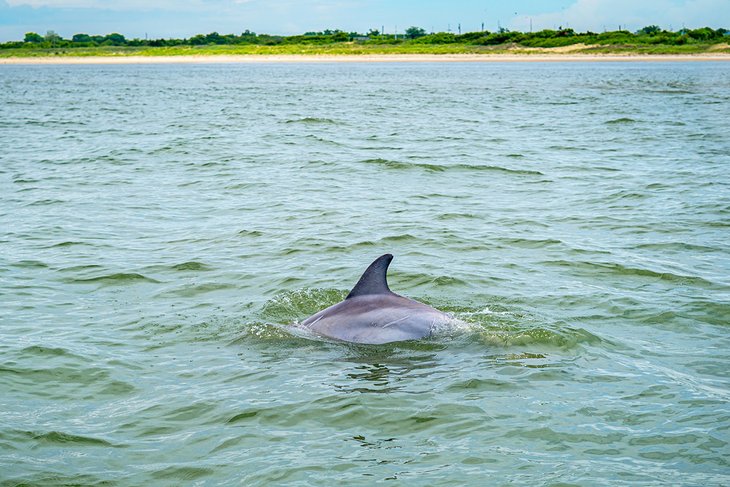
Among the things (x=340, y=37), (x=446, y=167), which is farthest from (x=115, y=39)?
(x=446, y=167)

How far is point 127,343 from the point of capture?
859 centimetres

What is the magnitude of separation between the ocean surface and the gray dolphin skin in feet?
0.56

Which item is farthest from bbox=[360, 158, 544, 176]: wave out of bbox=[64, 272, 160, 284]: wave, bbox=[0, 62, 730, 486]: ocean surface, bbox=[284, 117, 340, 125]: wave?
bbox=[284, 117, 340, 125]: wave

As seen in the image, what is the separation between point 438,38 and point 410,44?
6.20 metres

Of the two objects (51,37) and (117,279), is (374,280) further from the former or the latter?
(51,37)

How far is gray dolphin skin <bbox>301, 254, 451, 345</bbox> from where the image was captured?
8047 mm

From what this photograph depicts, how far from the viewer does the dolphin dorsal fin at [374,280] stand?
8078 mm

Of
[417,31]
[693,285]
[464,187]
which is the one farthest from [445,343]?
[417,31]

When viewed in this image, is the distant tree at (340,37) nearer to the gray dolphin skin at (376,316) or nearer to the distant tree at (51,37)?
the distant tree at (51,37)

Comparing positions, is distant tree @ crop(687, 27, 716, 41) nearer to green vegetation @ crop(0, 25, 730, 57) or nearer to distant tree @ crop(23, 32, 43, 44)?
green vegetation @ crop(0, 25, 730, 57)

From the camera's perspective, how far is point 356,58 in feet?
378

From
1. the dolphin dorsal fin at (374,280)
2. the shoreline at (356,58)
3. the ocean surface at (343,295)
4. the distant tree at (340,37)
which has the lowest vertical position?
the ocean surface at (343,295)

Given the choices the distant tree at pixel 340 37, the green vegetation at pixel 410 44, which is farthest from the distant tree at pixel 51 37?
the distant tree at pixel 340 37

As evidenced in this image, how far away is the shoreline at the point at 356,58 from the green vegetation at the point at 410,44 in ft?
7.95
